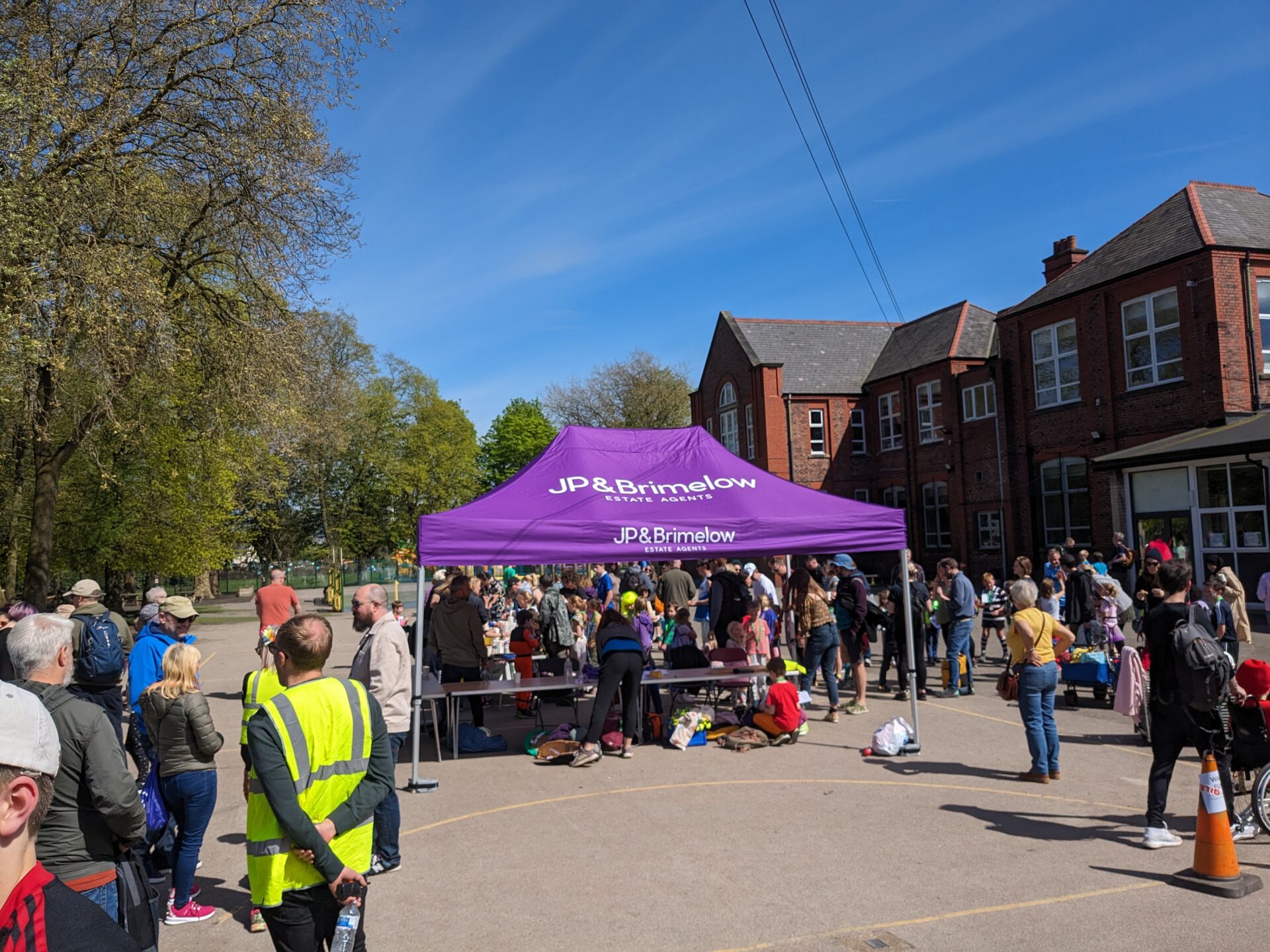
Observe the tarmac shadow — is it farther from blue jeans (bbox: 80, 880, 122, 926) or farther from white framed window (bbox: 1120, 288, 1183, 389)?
white framed window (bbox: 1120, 288, 1183, 389)

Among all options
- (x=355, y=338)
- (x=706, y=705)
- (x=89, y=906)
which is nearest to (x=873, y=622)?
(x=706, y=705)

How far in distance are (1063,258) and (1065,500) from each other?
892 cm

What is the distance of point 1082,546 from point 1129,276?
7.16 metres

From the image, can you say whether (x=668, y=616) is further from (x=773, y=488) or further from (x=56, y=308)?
(x=56, y=308)

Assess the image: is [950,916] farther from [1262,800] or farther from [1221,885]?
[1262,800]

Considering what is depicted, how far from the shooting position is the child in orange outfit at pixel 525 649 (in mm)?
12062

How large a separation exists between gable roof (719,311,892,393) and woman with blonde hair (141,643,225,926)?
33794mm

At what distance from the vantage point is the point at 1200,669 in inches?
232

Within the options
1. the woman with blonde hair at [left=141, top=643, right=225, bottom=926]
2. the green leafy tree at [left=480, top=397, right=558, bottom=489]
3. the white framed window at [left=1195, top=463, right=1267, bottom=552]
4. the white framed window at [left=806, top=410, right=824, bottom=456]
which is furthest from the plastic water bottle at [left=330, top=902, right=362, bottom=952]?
the green leafy tree at [left=480, top=397, right=558, bottom=489]

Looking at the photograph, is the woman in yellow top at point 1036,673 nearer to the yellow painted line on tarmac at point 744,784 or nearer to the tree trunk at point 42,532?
the yellow painted line on tarmac at point 744,784

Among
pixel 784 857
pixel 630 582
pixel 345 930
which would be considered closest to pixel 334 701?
pixel 345 930

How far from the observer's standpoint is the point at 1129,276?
23266 mm

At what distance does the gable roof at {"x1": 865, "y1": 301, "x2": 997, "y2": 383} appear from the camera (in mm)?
32094

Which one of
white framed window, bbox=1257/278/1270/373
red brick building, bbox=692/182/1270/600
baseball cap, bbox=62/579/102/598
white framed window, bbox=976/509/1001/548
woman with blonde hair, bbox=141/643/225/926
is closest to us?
woman with blonde hair, bbox=141/643/225/926
